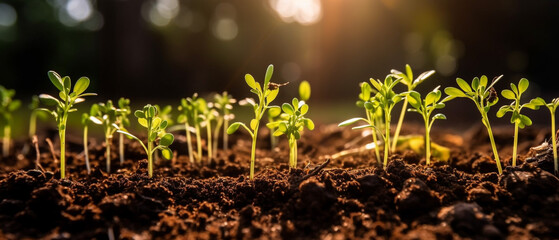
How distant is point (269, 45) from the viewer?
18.6 m

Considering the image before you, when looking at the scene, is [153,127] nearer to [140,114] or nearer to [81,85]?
[140,114]

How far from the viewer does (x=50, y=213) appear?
1.54 meters

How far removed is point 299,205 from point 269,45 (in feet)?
57.6

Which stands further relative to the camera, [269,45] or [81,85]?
[269,45]

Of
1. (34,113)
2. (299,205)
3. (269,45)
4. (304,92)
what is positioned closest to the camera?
(299,205)

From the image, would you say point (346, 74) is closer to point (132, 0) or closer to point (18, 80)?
point (132, 0)

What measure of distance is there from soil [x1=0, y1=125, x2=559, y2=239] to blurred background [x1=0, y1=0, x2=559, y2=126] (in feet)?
16.3

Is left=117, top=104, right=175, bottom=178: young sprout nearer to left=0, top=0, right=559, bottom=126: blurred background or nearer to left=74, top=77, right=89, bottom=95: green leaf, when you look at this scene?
left=74, top=77, right=89, bottom=95: green leaf

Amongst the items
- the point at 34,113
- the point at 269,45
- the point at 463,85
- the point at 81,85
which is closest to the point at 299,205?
the point at 463,85

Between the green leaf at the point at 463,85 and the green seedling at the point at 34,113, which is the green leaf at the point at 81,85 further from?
the green leaf at the point at 463,85

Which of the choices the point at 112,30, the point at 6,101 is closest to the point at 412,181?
the point at 6,101

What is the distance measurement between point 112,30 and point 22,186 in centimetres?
1246

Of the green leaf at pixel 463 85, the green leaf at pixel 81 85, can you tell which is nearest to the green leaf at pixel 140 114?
the green leaf at pixel 81 85

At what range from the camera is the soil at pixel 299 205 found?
4.66ft
